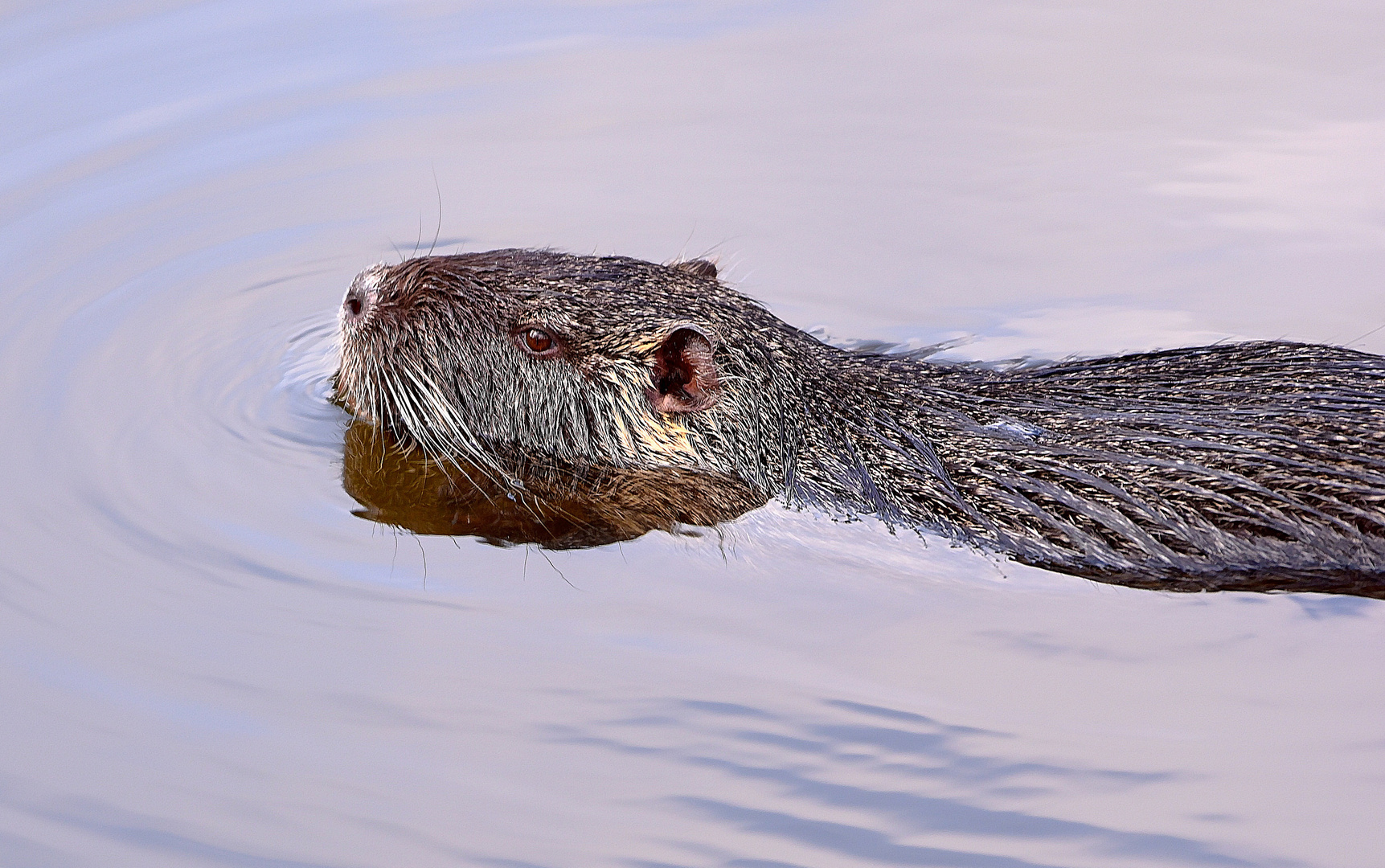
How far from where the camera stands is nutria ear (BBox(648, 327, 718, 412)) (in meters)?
5.86

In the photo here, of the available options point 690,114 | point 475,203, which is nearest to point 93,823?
point 475,203

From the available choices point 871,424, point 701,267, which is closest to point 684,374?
point 871,424

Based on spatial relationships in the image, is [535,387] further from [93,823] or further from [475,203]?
[475,203]

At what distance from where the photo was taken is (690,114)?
9.53 meters

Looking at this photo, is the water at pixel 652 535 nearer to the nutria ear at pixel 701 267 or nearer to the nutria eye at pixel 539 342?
the nutria eye at pixel 539 342

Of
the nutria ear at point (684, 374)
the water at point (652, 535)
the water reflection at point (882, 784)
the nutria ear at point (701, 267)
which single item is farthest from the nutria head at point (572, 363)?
the water reflection at point (882, 784)

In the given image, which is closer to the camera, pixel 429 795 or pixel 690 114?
pixel 429 795

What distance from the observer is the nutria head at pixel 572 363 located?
595cm

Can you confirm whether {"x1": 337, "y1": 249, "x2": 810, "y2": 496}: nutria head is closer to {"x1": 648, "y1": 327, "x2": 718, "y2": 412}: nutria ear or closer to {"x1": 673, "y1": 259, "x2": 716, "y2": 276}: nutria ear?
{"x1": 648, "y1": 327, "x2": 718, "y2": 412}: nutria ear

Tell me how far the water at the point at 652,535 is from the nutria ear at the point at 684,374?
512mm

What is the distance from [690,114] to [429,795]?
5.78 meters

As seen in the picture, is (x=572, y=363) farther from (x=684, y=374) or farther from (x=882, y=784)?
(x=882, y=784)

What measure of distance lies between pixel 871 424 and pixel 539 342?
1.36 metres

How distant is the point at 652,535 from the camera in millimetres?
5984
